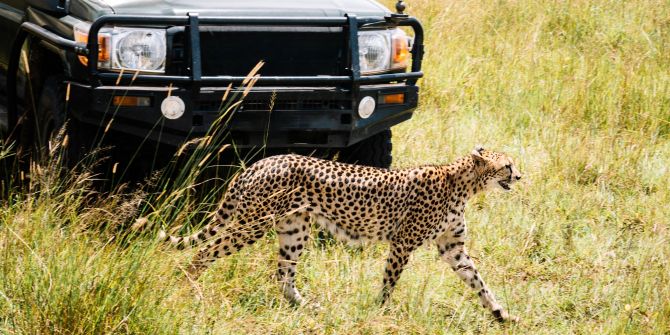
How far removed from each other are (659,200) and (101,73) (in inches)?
126

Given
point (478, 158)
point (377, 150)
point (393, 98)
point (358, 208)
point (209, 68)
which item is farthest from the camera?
point (377, 150)

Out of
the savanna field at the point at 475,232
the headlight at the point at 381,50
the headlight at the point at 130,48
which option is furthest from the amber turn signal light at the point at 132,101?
the headlight at the point at 381,50

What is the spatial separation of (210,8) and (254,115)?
1.78 feet

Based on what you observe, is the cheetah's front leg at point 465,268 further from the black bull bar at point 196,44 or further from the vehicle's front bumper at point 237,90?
the black bull bar at point 196,44

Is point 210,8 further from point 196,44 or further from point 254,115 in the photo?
point 254,115

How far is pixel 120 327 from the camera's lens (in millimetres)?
3852

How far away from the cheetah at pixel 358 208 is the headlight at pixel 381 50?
748 mm

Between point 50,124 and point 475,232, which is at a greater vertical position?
point 50,124

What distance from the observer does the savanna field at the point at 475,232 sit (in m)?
3.99

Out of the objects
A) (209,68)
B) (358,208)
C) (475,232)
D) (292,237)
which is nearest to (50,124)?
(209,68)

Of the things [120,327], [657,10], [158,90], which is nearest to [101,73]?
[158,90]

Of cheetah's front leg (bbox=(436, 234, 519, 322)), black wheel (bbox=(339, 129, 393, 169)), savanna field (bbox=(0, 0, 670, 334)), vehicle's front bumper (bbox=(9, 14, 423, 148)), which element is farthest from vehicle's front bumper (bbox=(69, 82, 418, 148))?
cheetah's front leg (bbox=(436, 234, 519, 322))

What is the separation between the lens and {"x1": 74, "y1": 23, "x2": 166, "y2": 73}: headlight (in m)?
5.16

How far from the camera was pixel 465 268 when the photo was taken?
509cm
